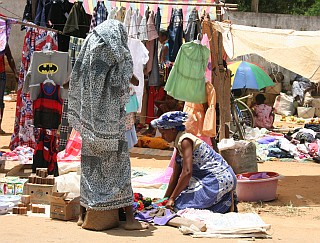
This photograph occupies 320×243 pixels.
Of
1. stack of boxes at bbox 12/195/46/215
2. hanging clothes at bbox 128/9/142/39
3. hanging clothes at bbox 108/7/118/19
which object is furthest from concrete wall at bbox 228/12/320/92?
stack of boxes at bbox 12/195/46/215

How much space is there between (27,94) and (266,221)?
14.4ft

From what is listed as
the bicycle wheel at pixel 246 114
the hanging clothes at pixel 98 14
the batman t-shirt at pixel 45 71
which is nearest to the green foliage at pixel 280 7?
the bicycle wheel at pixel 246 114

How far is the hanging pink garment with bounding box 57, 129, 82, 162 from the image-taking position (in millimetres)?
9320

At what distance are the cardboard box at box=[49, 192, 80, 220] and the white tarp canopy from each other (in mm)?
3285

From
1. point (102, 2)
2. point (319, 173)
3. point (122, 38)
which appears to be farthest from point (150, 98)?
point (122, 38)

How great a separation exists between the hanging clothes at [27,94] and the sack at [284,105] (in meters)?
9.97

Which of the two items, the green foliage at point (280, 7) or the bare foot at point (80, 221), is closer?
the bare foot at point (80, 221)

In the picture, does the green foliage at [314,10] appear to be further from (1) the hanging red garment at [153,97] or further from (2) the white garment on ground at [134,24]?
(2) the white garment on ground at [134,24]

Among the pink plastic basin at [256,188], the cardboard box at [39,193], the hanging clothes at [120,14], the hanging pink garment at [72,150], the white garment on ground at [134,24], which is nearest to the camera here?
the cardboard box at [39,193]

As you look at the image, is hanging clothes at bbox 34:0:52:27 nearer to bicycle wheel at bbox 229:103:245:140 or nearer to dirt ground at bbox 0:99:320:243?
bicycle wheel at bbox 229:103:245:140

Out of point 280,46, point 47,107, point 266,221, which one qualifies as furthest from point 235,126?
point 266,221

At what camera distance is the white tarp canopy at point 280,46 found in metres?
8.38

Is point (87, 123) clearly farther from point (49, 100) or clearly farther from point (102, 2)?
point (102, 2)

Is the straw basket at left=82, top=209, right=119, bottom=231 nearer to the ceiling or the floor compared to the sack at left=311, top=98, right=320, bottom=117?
nearer to the floor
